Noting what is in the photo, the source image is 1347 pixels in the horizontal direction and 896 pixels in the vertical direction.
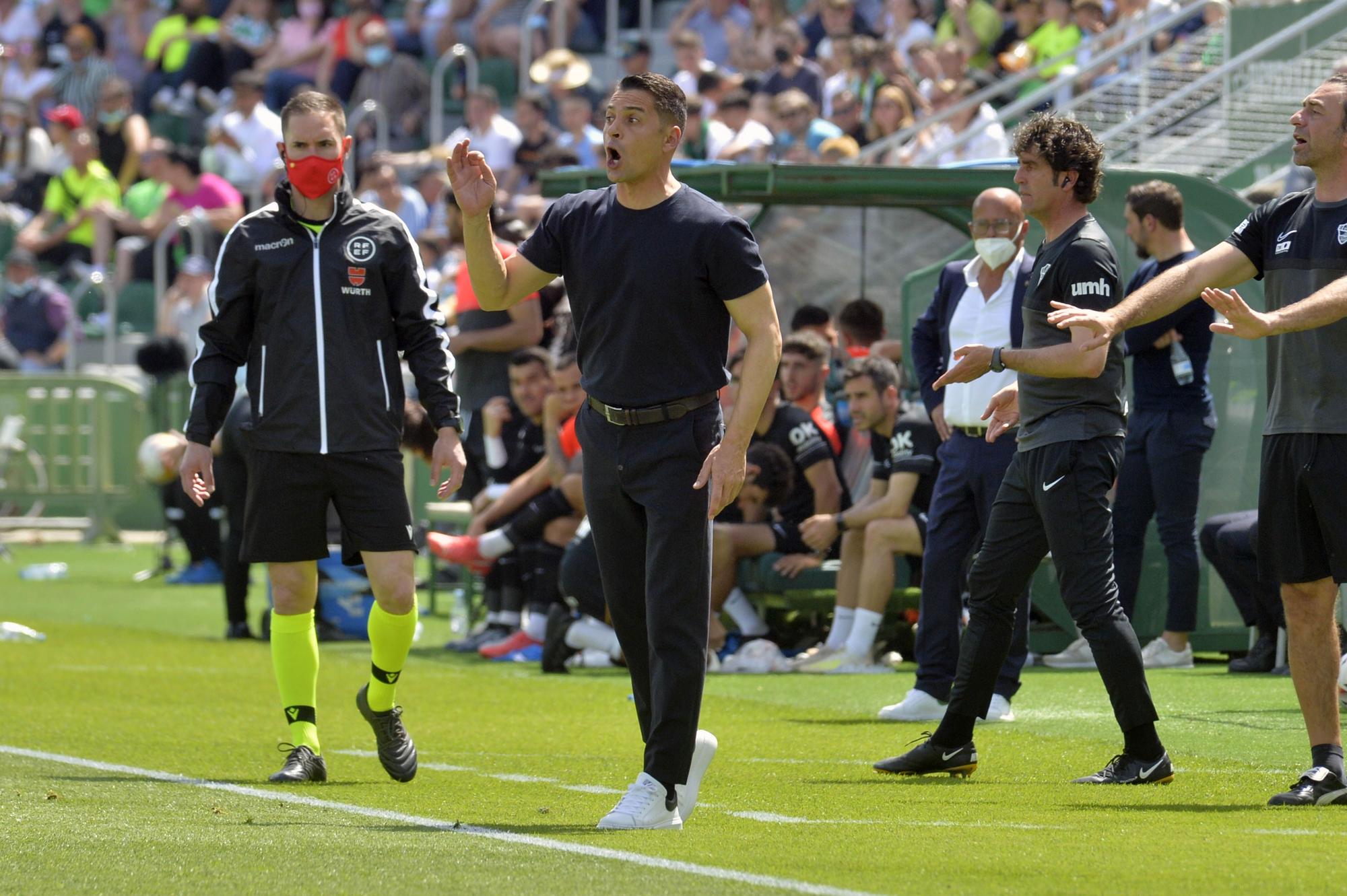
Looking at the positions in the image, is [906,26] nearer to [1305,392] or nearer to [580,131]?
[580,131]

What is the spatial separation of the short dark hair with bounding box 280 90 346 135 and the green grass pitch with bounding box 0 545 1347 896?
2228 mm

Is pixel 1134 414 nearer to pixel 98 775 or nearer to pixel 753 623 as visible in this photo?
pixel 753 623

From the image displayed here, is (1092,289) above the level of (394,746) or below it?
above

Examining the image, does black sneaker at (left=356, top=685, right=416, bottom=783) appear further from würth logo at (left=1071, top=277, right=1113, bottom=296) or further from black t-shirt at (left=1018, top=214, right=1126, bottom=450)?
würth logo at (left=1071, top=277, right=1113, bottom=296)

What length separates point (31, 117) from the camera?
28.3 m

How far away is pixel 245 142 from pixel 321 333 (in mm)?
17414

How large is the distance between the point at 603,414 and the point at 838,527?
5.51 m

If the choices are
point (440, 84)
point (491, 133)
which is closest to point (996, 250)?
point (491, 133)

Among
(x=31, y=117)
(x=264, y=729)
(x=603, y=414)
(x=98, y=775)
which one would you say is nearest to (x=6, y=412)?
(x=31, y=117)

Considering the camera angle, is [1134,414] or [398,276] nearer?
[398,276]

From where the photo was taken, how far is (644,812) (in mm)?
5973

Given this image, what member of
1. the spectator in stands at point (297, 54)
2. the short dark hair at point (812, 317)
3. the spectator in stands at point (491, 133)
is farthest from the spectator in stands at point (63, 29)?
the short dark hair at point (812, 317)

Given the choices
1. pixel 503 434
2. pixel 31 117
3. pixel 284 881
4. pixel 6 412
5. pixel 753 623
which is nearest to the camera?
pixel 284 881

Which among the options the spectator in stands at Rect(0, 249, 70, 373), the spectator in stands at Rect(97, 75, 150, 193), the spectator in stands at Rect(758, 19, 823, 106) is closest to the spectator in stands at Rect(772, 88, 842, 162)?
the spectator in stands at Rect(758, 19, 823, 106)
